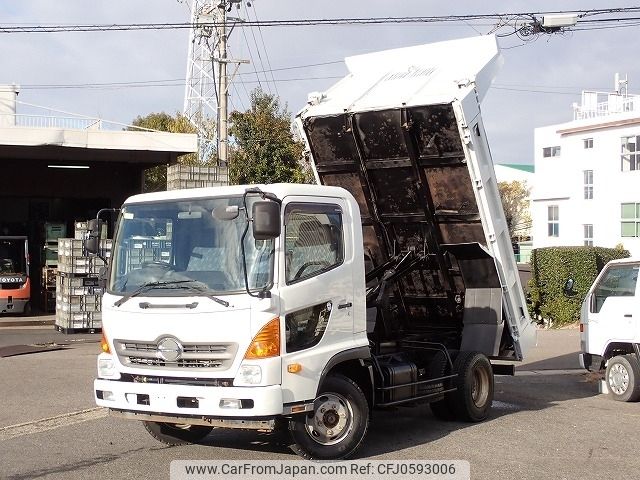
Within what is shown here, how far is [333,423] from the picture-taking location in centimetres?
793

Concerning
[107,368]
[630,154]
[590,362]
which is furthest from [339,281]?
[630,154]

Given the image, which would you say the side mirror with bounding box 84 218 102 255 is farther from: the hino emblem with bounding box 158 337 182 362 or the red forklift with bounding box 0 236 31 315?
the red forklift with bounding box 0 236 31 315

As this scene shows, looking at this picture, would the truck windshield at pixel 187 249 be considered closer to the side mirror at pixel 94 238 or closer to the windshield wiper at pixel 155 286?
the windshield wiper at pixel 155 286

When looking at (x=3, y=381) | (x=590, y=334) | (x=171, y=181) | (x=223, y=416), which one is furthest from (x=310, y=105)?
(x=171, y=181)

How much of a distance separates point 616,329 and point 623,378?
0.64 m

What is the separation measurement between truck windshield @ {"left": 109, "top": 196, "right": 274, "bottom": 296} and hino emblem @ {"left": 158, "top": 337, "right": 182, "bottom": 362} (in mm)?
414

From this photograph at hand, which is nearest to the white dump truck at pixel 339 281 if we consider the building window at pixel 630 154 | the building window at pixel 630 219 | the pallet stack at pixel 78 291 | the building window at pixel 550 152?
the pallet stack at pixel 78 291

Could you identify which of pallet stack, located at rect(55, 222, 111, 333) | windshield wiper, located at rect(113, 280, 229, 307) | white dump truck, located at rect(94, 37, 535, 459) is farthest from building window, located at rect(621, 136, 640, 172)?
windshield wiper, located at rect(113, 280, 229, 307)

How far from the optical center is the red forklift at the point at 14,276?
78.8 ft

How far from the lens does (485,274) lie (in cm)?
1024

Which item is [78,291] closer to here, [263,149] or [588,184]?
[263,149]

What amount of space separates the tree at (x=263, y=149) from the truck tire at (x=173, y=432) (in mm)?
18331

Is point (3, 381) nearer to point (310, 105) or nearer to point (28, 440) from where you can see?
point (28, 440)

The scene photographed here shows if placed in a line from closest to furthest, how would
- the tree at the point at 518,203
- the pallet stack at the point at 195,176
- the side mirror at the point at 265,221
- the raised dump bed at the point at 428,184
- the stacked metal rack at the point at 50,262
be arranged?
1. the side mirror at the point at 265,221
2. the raised dump bed at the point at 428,184
3. the pallet stack at the point at 195,176
4. the stacked metal rack at the point at 50,262
5. the tree at the point at 518,203
